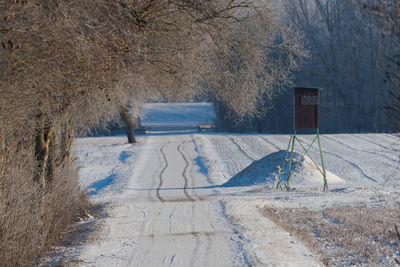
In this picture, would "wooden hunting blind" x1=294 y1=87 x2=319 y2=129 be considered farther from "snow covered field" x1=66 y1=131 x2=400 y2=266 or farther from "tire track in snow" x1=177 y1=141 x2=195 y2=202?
"tire track in snow" x1=177 y1=141 x2=195 y2=202

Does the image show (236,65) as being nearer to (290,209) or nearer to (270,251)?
(290,209)

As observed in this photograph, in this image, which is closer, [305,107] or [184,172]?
[305,107]

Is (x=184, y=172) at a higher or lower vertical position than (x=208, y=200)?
lower

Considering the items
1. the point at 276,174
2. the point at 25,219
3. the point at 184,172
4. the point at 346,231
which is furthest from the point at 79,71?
the point at 184,172

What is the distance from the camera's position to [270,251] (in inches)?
315

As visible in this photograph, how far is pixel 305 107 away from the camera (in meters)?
18.6

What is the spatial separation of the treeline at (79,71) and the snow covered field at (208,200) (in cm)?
128

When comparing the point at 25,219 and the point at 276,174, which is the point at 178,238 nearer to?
the point at 25,219

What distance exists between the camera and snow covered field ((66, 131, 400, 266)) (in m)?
7.90

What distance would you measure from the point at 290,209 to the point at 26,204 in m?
7.68

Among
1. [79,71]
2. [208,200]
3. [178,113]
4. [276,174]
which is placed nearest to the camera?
[79,71]

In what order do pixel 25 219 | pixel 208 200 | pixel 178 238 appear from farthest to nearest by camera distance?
pixel 208 200 < pixel 178 238 < pixel 25 219

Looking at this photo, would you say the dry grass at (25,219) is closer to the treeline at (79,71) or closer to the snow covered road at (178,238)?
the treeline at (79,71)

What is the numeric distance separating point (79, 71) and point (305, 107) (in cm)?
1231
